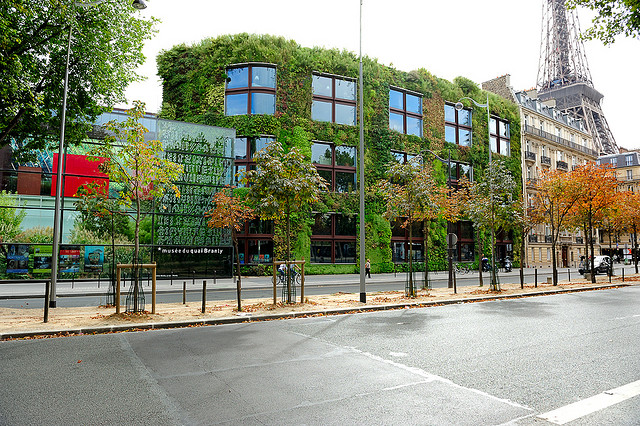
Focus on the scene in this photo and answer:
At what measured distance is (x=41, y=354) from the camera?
306 inches

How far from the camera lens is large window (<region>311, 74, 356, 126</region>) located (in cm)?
3556

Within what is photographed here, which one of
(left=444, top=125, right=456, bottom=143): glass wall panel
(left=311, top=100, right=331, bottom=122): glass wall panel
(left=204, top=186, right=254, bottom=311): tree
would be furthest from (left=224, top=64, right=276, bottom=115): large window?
(left=444, top=125, right=456, bottom=143): glass wall panel

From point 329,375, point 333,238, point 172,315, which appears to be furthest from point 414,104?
point 329,375

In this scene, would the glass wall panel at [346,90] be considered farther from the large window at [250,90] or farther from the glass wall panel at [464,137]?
the glass wall panel at [464,137]

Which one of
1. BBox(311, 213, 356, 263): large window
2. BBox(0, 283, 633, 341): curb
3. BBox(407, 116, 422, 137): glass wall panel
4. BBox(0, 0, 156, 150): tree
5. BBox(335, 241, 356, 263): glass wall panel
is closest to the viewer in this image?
BBox(0, 283, 633, 341): curb

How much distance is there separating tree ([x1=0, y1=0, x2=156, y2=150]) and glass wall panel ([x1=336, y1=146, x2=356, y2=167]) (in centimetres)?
1989

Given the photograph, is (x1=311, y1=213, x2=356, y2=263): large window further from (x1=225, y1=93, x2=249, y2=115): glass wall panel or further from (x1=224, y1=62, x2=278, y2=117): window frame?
(x1=225, y1=93, x2=249, y2=115): glass wall panel

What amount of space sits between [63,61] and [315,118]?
851 inches

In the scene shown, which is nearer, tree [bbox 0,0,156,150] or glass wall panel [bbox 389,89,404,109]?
tree [bbox 0,0,156,150]

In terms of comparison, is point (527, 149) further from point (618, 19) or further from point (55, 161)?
point (55, 161)

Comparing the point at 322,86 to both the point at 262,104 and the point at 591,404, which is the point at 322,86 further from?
the point at 591,404

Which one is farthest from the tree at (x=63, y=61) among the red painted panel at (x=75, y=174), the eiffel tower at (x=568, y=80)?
the eiffel tower at (x=568, y=80)

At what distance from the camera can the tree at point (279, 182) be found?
14758mm

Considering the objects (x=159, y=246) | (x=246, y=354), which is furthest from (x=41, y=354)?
(x=159, y=246)
